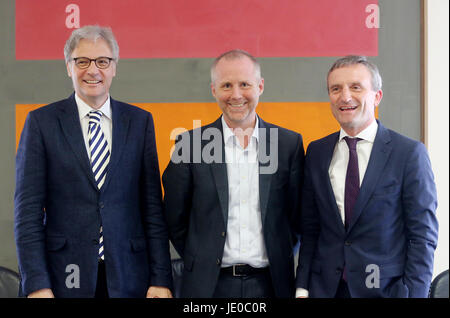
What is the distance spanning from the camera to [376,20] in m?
3.09

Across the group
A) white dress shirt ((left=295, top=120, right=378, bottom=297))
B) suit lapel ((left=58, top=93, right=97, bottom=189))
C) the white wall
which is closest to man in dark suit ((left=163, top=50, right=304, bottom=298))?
white dress shirt ((left=295, top=120, right=378, bottom=297))

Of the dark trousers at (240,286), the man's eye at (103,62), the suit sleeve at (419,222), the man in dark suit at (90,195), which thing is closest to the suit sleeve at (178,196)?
the man in dark suit at (90,195)

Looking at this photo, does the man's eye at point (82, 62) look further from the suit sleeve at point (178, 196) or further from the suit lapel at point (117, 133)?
the suit sleeve at point (178, 196)

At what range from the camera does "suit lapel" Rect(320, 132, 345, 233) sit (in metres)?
2.06

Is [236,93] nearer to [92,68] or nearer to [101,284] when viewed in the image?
[92,68]

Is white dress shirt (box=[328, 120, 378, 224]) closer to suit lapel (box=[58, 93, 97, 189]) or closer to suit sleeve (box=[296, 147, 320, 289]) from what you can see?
suit sleeve (box=[296, 147, 320, 289])

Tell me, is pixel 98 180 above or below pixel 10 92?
below

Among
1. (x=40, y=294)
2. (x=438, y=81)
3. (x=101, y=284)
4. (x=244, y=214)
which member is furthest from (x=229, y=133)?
(x=438, y=81)

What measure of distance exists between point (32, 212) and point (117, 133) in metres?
0.54

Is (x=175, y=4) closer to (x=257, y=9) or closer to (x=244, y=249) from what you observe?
(x=257, y=9)

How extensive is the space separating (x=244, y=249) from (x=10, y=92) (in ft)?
7.14

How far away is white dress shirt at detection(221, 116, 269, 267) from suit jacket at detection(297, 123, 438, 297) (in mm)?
333
